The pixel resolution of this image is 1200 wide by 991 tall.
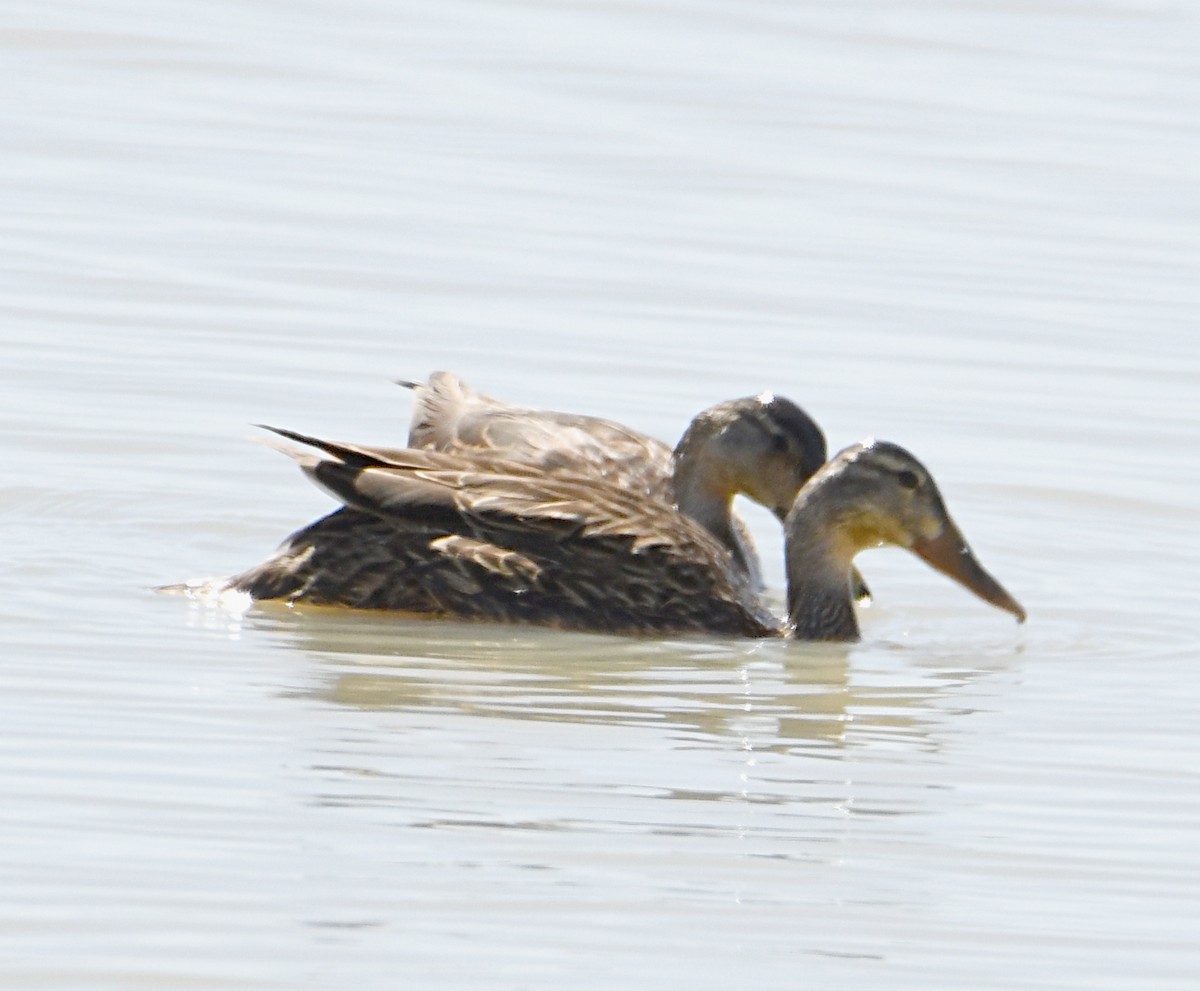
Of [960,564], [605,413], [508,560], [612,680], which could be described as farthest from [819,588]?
[605,413]

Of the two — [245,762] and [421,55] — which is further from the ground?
[421,55]

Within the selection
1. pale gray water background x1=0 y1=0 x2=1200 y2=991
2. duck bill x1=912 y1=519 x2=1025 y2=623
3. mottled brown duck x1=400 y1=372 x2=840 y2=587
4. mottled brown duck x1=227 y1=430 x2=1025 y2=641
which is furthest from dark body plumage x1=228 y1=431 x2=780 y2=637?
mottled brown duck x1=400 y1=372 x2=840 y2=587

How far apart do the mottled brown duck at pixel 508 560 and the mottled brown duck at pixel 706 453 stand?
3.29 feet

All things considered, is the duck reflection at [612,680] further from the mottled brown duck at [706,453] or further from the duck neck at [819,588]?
the mottled brown duck at [706,453]

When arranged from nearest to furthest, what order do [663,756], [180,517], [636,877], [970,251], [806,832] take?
[636,877] → [806,832] → [663,756] → [180,517] → [970,251]

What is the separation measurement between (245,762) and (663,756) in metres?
1.03

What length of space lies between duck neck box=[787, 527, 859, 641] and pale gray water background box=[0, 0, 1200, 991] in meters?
0.17

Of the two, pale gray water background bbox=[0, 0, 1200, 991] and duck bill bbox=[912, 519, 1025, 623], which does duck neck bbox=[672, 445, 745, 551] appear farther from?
duck bill bbox=[912, 519, 1025, 623]

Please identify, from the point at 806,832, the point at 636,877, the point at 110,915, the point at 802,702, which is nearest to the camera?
the point at 110,915

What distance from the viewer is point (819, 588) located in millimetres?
9961

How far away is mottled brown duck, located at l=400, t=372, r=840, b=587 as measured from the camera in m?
11.0

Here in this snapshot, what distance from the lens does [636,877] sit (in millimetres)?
6508

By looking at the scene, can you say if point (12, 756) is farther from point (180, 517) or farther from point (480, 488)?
point (180, 517)

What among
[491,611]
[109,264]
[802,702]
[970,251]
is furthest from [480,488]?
[970,251]
